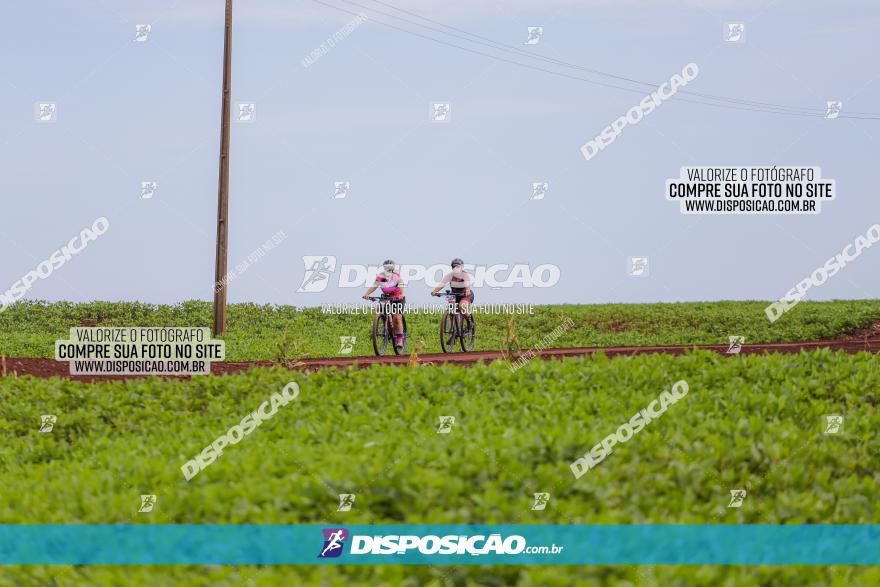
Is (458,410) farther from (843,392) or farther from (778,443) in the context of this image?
(843,392)

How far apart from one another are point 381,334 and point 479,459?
13.6 m

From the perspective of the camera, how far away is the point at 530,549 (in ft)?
22.8

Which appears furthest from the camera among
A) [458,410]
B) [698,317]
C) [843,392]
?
[698,317]

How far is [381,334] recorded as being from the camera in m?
22.0

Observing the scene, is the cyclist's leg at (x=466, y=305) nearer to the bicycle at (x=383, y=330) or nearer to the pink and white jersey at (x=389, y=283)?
the bicycle at (x=383, y=330)

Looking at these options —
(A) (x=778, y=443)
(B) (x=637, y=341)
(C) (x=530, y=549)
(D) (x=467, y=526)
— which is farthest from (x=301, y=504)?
(B) (x=637, y=341)

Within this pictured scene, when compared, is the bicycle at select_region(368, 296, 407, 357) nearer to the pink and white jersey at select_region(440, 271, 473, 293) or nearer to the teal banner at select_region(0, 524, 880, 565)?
the pink and white jersey at select_region(440, 271, 473, 293)

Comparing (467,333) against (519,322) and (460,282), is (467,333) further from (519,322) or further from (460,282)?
(519,322)

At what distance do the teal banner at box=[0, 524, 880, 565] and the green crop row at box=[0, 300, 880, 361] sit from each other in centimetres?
2201

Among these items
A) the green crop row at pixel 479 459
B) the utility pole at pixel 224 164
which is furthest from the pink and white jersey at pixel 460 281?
the green crop row at pixel 479 459

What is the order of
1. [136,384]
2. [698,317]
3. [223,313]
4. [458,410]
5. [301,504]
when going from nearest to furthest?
[301,504] → [458,410] → [136,384] → [223,313] → [698,317]

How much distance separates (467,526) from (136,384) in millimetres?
9700

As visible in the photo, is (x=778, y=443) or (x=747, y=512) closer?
(x=747, y=512)

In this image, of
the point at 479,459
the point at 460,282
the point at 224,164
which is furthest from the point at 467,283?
the point at 479,459
